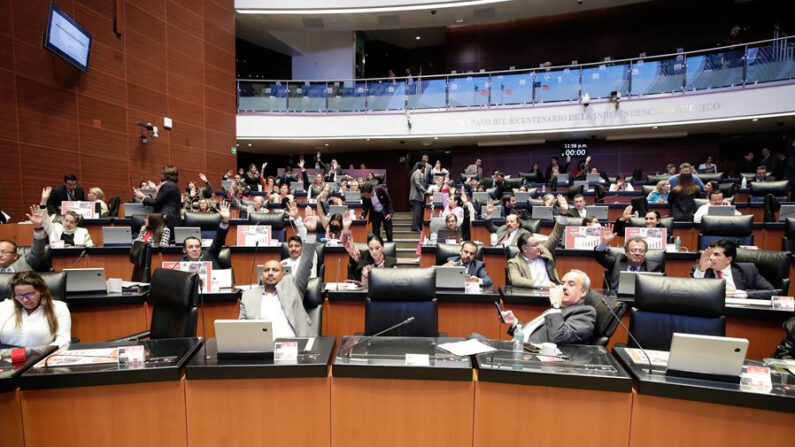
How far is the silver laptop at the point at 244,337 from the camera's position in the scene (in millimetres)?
2068

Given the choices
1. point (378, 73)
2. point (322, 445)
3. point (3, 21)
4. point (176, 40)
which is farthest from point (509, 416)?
point (378, 73)

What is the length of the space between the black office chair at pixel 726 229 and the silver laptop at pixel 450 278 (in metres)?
3.62

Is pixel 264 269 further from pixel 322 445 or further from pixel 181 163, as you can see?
pixel 181 163

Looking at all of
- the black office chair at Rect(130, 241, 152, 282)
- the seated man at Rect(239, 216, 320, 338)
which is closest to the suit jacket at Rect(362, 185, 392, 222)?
the black office chair at Rect(130, 241, 152, 282)

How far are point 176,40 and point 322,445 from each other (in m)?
11.6

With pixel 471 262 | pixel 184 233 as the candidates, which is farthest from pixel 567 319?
pixel 184 233

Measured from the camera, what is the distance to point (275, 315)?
323 cm

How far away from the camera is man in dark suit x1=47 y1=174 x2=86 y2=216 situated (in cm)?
691

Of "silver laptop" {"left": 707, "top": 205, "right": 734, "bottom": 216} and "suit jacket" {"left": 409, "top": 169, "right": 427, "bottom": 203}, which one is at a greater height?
"suit jacket" {"left": 409, "top": 169, "right": 427, "bottom": 203}

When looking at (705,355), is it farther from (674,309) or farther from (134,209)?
(134,209)

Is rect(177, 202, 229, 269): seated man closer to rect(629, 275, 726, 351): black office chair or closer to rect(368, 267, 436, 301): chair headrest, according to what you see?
rect(368, 267, 436, 301): chair headrest

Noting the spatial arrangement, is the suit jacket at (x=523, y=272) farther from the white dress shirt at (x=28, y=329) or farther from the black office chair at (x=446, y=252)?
the white dress shirt at (x=28, y=329)

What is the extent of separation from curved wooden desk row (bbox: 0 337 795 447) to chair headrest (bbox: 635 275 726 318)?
0.79m

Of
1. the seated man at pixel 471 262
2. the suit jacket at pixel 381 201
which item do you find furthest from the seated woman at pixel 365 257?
the suit jacket at pixel 381 201
